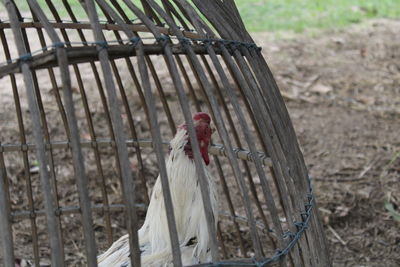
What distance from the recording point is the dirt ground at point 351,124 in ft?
10.3

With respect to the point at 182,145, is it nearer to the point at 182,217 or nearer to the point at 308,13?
the point at 182,217

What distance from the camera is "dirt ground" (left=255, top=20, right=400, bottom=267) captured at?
3.13 m

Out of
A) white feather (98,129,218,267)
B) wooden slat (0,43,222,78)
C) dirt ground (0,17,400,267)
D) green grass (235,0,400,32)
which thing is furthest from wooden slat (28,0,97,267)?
green grass (235,0,400,32)

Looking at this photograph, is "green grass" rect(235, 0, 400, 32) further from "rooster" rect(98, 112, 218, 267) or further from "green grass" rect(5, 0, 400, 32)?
"rooster" rect(98, 112, 218, 267)

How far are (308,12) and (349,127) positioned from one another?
106 inches

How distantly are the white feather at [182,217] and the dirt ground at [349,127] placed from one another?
1094mm

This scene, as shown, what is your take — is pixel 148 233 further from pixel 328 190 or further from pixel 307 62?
pixel 307 62

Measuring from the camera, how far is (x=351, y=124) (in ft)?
14.3

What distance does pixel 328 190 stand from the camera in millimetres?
3465

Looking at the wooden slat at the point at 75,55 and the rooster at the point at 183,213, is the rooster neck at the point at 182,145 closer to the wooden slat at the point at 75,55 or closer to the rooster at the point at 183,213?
the rooster at the point at 183,213

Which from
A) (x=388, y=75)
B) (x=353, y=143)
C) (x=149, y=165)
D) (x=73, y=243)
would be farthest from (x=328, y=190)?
(x=388, y=75)

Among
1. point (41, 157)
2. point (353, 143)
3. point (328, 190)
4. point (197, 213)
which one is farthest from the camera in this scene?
point (353, 143)

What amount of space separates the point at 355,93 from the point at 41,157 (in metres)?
3.85

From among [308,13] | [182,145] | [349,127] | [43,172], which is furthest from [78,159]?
[308,13]
